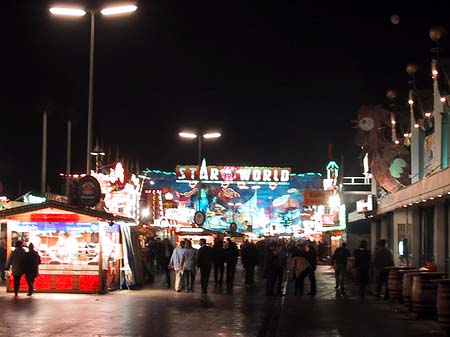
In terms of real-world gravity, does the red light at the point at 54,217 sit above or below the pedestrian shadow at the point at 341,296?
above

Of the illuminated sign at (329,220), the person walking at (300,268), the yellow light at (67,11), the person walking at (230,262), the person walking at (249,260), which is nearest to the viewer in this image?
the yellow light at (67,11)

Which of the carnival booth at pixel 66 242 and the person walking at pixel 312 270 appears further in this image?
the person walking at pixel 312 270

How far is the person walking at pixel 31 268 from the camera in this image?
22.0 metres

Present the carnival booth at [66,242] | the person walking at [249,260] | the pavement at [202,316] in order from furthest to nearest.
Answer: the person walking at [249,260]
the carnival booth at [66,242]
the pavement at [202,316]

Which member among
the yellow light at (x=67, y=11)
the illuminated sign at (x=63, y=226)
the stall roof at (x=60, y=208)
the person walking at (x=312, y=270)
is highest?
the yellow light at (x=67, y=11)

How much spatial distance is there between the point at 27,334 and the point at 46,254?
10.3 m

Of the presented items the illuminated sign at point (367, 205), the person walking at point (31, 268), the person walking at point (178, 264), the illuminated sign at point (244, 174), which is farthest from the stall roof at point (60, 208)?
the illuminated sign at point (244, 174)

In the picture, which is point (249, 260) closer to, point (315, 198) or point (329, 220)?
point (315, 198)

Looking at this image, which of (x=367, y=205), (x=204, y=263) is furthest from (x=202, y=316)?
(x=367, y=205)

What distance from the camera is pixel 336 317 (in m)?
18.1

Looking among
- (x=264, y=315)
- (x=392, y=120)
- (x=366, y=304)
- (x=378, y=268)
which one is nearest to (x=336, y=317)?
(x=264, y=315)

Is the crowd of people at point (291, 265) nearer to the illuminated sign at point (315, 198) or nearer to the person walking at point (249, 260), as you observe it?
the person walking at point (249, 260)

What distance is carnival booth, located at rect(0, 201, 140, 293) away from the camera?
23.3 meters

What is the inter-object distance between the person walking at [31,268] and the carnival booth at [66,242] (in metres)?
1.18
